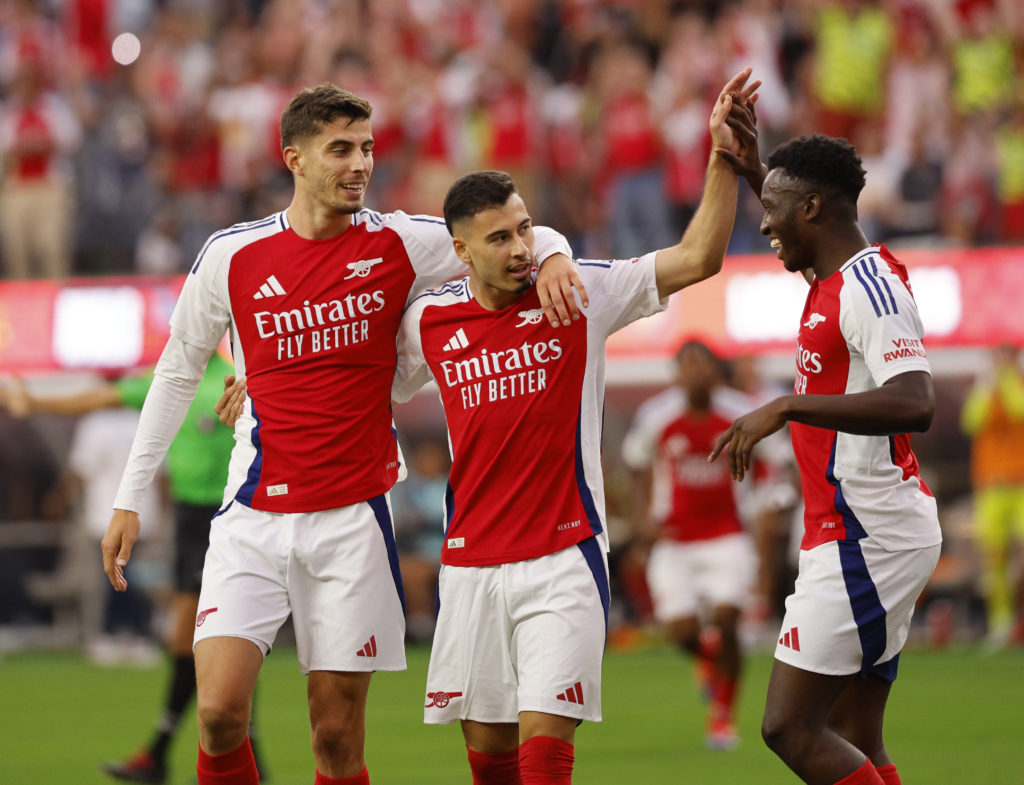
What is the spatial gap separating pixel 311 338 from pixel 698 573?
18.6ft

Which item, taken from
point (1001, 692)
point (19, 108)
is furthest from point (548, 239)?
point (19, 108)

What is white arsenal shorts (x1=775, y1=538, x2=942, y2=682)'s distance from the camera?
5352 mm

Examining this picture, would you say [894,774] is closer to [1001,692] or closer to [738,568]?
[738,568]

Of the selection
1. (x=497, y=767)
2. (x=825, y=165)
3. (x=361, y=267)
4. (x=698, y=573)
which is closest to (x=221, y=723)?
(x=497, y=767)

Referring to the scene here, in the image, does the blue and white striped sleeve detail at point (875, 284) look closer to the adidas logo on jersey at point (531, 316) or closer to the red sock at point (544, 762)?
the adidas logo on jersey at point (531, 316)

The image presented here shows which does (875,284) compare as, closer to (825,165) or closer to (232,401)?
(825,165)

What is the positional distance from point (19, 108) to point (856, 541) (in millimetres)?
15019

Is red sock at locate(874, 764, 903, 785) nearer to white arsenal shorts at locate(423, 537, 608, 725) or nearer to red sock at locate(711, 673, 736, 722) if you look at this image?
white arsenal shorts at locate(423, 537, 608, 725)

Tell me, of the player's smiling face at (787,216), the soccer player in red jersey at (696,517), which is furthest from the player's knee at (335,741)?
the soccer player in red jersey at (696,517)

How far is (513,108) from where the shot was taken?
58.4ft

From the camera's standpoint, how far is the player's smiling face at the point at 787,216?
5.54 metres

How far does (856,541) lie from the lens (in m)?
5.40

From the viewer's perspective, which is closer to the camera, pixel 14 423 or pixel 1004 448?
pixel 1004 448

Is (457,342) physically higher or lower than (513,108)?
lower
